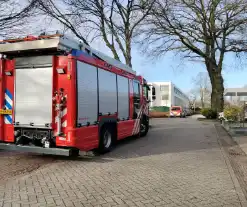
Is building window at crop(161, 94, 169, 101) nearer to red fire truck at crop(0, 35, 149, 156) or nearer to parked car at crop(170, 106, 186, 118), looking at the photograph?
parked car at crop(170, 106, 186, 118)

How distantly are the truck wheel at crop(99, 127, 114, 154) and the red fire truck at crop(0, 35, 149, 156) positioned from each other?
0.10 ft

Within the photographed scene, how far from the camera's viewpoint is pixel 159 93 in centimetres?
7125

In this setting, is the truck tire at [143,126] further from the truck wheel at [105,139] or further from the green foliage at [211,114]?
the green foliage at [211,114]

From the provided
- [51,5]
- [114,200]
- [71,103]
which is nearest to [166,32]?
[51,5]

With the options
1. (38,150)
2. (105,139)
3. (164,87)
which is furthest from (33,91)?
(164,87)

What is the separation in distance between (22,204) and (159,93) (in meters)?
67.4

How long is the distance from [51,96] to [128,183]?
3.32m

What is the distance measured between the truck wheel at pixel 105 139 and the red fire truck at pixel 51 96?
32mm

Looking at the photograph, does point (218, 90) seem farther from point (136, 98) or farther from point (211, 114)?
point (136, 98)

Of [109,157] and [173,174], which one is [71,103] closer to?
[109,157]

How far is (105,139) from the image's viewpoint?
31.6ft

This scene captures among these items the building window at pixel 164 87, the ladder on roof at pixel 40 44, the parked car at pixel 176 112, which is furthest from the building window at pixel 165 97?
the ladder on roof at pixel 40 44

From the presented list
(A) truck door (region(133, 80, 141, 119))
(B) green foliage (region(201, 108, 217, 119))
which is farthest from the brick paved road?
(B) green foliage (region(201, 108, 217, 119))

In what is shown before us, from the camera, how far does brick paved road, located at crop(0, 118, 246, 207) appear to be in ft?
16.3
